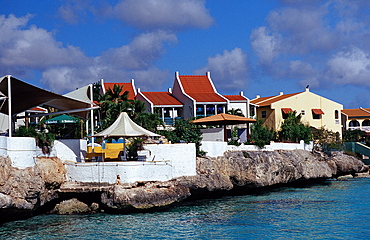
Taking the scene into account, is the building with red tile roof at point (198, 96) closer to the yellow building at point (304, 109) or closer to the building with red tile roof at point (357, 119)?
the yellow building at point (304, 109)

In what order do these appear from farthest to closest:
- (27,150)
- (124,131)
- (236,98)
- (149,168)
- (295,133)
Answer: (236,98), (295,133), (124,131), (149,168), (27,150)

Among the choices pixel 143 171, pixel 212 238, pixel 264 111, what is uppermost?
pixel 264 111

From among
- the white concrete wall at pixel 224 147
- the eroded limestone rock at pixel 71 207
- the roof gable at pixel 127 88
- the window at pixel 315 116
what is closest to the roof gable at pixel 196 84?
the roof gable at pixel 127 88

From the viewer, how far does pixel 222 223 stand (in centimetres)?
2317

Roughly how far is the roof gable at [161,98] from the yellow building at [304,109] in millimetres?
10195

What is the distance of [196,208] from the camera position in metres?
27.1

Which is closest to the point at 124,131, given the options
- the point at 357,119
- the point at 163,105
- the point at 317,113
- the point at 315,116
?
the point at 163,105

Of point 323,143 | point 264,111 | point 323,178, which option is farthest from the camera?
point 264,111

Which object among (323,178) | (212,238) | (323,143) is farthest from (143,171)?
(323,143)

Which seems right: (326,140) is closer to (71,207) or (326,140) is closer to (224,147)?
(224,147)

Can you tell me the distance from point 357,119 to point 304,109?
16.8 metres

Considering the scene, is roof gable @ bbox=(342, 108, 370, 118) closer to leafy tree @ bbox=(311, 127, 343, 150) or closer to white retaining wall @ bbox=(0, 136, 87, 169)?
leafy tree @ bbox=(311, 127, 343, 150)

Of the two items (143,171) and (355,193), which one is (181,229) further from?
(355,193)

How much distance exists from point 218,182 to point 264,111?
101 ft
